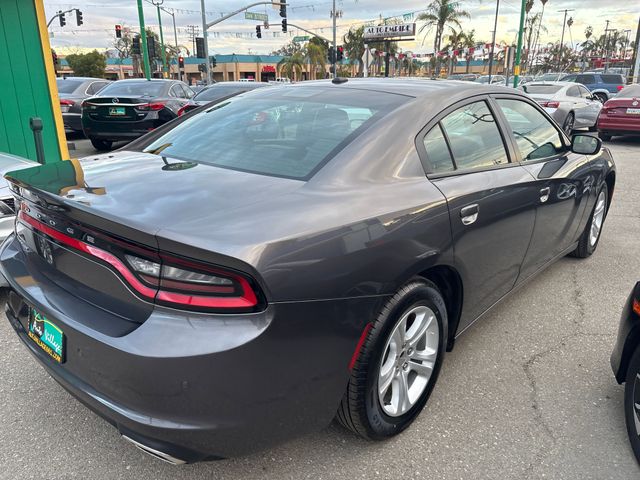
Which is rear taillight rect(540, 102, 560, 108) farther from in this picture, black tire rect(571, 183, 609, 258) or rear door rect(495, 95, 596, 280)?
rear door rect(495, 95, 596, 280)

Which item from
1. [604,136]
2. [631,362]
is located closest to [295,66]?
[604,136]

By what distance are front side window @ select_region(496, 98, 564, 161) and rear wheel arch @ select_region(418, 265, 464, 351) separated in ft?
3.62

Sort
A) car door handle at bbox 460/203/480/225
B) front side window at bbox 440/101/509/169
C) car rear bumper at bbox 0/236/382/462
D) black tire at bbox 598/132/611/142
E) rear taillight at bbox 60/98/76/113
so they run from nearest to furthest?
car rear bumper at bbox 0/236/382/462 → car door handle at bbox 460/203/480/225 → front side window at bbox 440/101/509/169 → rear taillight at bbox 60/98/76/113 → black tire at bbox 598/132/611/142

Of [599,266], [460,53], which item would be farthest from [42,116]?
[460,53]

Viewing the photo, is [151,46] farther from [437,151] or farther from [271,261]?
[271,261]

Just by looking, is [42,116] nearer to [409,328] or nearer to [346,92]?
[346,92]

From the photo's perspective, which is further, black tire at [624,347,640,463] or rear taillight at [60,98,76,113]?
rear taillight at [60,98,76,113]

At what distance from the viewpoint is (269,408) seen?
68.8 inches

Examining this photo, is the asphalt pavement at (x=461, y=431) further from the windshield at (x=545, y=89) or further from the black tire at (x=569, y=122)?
the windshield at (x=545, y=89)

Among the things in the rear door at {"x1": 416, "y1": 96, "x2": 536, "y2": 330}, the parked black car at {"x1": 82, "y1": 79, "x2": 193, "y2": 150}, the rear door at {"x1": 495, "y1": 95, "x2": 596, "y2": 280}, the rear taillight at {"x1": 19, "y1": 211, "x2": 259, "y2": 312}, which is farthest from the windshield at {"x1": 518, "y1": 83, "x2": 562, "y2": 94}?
the rear taillight at {"x1": 19, "y1": 211, "x2": 259, "y2": 312}

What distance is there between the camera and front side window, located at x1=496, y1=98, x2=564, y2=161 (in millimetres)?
3201

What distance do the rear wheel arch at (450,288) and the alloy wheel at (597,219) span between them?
2.49 m

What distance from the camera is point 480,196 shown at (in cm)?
256

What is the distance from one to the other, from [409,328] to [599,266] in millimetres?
3072
